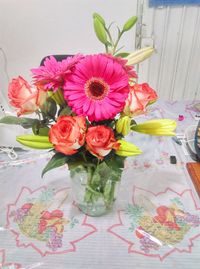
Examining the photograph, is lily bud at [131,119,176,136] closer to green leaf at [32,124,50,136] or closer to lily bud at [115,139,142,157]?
lily bud at [115,139,142,157]

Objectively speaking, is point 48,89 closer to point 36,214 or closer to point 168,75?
point 36,214

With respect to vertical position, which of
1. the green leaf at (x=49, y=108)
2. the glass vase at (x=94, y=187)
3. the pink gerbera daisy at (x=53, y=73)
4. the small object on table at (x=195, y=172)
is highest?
the pink gerbera daisy at (x=53, y=73)

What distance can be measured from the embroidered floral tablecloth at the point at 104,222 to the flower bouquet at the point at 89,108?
15 cm

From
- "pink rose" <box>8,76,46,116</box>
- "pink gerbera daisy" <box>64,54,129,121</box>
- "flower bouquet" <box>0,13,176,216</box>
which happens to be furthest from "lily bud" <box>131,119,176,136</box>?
"pink rose" <box>8,76,46,116</box>

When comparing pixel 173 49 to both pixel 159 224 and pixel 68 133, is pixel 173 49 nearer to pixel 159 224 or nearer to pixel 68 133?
pixel 159 224

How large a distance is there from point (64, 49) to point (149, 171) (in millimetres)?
1420

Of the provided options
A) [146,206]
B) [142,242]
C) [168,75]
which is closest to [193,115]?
[146,206]

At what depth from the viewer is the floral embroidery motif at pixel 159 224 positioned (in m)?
0.63

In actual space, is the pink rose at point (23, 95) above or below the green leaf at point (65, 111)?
above

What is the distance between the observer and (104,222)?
68 cm

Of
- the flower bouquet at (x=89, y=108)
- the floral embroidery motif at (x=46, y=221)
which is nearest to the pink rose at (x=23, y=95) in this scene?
the flower bouquet at (x=89, y=108)

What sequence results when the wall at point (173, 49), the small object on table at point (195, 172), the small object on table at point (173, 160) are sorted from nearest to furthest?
the small object on table at point (195, 172)
the small object on table at point (173, 160)
the wall at point (173, 49)

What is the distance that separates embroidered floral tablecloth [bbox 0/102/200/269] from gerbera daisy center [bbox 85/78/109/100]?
0.37 m

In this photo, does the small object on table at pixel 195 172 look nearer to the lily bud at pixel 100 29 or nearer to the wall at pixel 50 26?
the lily bud at pixel 100 29
